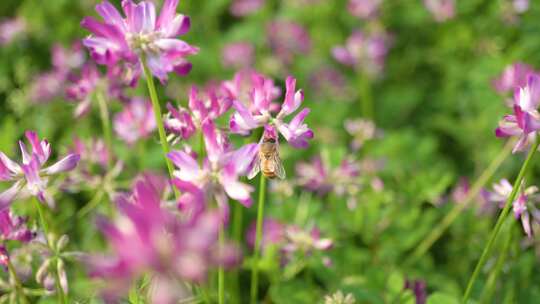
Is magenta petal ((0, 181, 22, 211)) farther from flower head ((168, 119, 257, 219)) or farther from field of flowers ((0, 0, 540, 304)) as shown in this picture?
flower head ((168, 119, 257, 219))

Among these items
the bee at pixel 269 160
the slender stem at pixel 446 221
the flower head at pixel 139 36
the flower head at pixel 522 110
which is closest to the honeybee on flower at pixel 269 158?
the bee at pixel 269 160

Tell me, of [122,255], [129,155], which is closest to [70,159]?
[122,255]

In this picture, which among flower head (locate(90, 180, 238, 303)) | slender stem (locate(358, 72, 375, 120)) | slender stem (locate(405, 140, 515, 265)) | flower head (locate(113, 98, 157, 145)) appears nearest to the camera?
flower head (locate(90, 180, 238, 303))

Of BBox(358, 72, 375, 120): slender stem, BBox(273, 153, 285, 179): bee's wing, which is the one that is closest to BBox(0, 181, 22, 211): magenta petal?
BBox(273, 153, 285, 179): bee's wing

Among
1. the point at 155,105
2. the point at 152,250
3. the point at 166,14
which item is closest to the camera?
the point at 152,250

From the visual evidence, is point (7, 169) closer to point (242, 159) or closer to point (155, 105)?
point (155, 105)

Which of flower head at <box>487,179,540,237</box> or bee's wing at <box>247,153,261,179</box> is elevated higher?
flower head at <box>487,179,540,237</box>

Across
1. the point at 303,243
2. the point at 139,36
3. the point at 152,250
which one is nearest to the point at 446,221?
the point at 303,243
